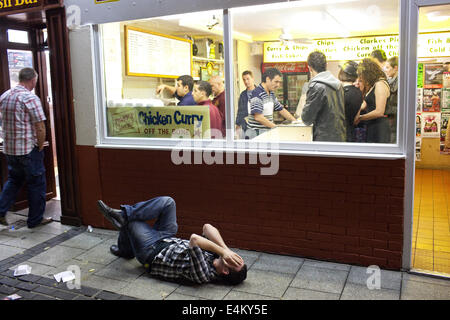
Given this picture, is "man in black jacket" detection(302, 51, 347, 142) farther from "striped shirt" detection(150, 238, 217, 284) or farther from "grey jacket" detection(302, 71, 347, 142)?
"striped shirt" detection(150, 238, 217, 284)

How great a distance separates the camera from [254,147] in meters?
4.80

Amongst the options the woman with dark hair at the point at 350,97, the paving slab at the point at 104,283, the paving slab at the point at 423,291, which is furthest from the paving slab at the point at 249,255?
the woman with dark hair at the point at 350,97

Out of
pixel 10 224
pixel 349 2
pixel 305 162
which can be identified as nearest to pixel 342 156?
pixel 305 162

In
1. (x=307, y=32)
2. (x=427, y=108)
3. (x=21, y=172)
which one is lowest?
(x=21, y=172)

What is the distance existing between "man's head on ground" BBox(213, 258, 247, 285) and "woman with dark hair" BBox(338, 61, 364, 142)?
1.73 meters

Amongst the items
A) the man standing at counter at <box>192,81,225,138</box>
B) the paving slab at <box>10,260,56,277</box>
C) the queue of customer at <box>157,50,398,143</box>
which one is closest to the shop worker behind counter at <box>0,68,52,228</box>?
the paving slab at <box>10,260,56,277</box>

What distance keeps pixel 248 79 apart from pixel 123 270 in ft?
8.36

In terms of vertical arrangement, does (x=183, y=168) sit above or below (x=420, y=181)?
above

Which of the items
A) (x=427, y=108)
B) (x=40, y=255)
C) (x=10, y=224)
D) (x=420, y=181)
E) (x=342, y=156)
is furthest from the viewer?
(x=427, y=108)

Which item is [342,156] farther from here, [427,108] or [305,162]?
[427,108]

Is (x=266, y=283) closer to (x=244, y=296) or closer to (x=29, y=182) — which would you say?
(x=244, y=296)

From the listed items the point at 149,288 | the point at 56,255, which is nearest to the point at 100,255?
the point at 56,255

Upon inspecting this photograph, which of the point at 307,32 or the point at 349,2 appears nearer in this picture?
the point at 349,2

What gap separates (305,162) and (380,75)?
3.76ft
